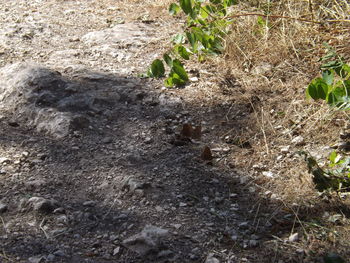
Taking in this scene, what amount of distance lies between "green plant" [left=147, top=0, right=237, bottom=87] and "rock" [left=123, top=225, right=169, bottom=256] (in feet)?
3.63

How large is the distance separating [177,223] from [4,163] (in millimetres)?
915

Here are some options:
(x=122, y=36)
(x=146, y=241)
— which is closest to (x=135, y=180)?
(x=146, y=241)

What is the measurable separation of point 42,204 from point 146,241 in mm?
479

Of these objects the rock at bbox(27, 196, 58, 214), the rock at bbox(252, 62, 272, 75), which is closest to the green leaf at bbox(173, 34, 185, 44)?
the rock at bbox(252, 62, 272, 75)

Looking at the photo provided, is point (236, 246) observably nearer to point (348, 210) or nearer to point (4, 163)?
point (348, 210)

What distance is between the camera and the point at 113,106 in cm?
304

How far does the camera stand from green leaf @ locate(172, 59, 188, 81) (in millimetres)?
3022

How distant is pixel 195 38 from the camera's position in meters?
2.91

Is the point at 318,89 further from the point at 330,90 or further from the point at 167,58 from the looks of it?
the point at 167,58

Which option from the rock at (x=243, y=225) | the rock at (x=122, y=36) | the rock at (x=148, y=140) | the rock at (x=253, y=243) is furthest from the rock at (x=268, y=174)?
the rock at (x=122, y=36)

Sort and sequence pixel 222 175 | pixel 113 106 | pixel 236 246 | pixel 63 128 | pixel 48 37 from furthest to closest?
pixel 48 37
pixel 113 106
pixel 63 128
pixel 222 175
pixel 236 246

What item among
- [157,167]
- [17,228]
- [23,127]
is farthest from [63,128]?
[17,228]

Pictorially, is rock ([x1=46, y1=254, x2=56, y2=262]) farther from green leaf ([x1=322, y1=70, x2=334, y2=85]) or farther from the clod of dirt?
green leaf ([x1=322, y1=70, x2=334, y2=85])

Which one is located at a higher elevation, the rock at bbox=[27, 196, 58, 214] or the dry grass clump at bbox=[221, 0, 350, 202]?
the dry grass clump at bbox=[221, 0, 350, 202]
